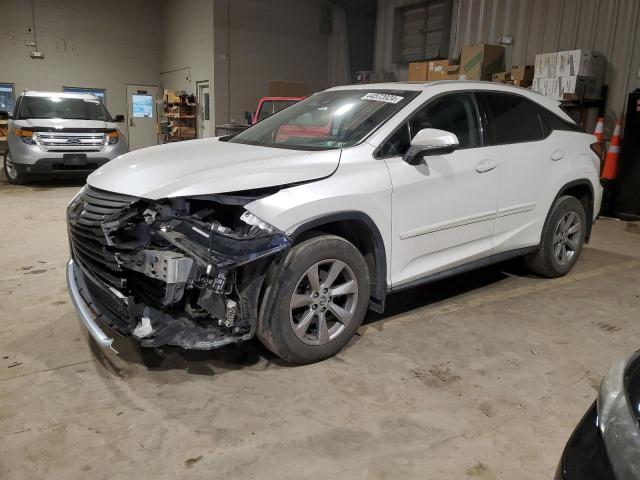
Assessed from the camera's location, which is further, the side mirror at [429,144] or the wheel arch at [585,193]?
the wheel arch at [585,193]

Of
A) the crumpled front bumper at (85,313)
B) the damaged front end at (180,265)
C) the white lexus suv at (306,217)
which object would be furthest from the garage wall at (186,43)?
the damaged front end at (180,265)

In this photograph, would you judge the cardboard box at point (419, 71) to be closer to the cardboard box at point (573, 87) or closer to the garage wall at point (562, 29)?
the garage wall at point (562, 29)

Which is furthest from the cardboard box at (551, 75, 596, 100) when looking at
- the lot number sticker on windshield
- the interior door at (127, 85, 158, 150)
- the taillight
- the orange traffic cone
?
the interior door at (127, 85, 158, 150)

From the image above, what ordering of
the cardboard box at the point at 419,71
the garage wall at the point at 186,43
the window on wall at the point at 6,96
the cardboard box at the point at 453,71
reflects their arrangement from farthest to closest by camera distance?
1. the window on wall at the point at 6,96
2. the garage wall at the point at 186,43
3. the cardboard box at the point at 419,71
4. the cardboard box at the point at 453,71

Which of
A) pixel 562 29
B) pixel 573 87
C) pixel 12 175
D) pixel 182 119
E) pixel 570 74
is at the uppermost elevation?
pixel 562 29

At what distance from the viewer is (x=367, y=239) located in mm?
3004

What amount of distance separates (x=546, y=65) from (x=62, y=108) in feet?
27.0

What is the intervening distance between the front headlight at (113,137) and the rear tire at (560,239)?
737 cm

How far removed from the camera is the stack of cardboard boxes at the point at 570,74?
753 centimetres

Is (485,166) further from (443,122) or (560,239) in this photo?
(560,239)

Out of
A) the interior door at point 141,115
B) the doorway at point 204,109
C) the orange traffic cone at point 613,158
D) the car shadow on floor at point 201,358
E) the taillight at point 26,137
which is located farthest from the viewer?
the interior door at point 141,115

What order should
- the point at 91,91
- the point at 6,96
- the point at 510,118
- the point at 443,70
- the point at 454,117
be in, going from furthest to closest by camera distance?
the point at 91,91
the point at 6,96
the point at 443,70
the point at 510,118
the point at 454,117

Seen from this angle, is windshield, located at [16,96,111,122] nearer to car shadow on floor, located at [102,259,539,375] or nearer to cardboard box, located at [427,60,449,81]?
cardboard box, located at [427,60,449,81]

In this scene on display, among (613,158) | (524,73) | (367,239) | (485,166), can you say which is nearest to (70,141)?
(367,239)
